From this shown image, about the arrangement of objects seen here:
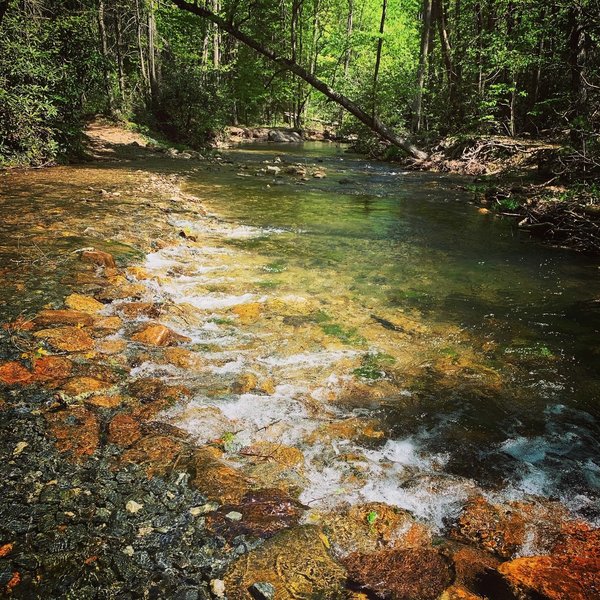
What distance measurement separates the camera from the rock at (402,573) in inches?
80.1

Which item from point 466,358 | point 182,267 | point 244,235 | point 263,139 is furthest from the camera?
point 263,139

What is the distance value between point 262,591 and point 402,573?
2.31ft

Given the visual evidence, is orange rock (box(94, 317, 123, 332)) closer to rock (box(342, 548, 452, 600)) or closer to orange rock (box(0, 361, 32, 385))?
orange rock (box(0, 361, 32, 385))

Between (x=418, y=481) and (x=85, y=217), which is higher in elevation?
(x=85, y=217)

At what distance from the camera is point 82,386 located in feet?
10.8

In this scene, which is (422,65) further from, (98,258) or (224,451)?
(224,451)

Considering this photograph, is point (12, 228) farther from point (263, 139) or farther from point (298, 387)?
point (263, 139)

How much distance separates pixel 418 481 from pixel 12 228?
22.2ft

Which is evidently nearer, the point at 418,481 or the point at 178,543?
the point at 178,543

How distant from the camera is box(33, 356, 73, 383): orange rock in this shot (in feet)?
10.9

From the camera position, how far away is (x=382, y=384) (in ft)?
12.9

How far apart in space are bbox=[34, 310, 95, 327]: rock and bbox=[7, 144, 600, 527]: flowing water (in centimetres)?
81

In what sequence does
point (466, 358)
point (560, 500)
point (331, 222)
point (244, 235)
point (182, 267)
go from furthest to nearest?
point (331, 222)
point (244, 235)
point (182, 267)
point (466, 358)
point (560, 500)

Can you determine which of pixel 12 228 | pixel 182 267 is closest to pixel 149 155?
pixel 12 228
